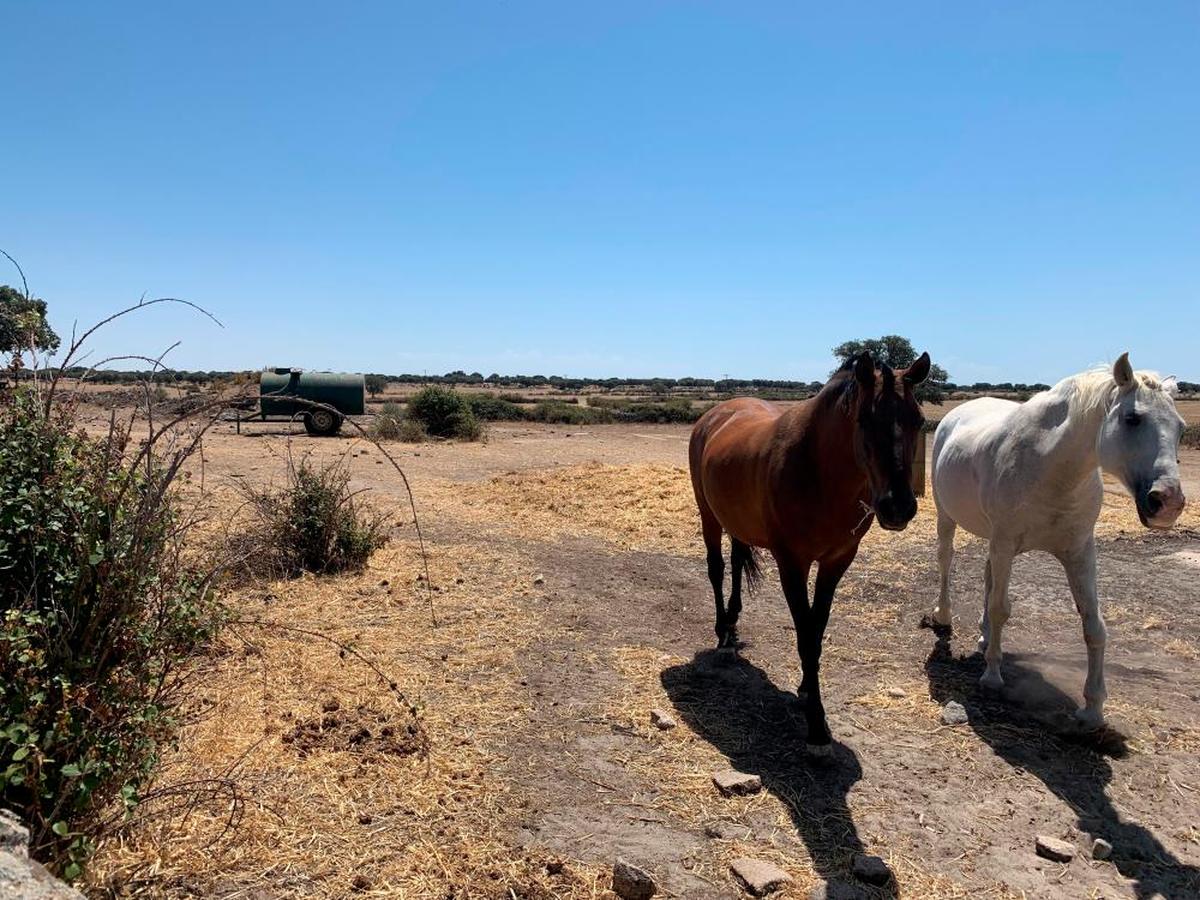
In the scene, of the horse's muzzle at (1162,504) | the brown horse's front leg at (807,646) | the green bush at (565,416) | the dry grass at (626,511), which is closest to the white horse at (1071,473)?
the horse's muzzle at (1162,504)

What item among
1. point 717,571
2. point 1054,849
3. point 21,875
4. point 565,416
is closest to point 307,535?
point 717,571

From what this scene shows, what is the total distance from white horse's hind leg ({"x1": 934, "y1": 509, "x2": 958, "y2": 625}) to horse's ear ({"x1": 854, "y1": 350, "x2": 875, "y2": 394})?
2940 mm

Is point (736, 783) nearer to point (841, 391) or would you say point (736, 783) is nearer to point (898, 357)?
point (841, 391)

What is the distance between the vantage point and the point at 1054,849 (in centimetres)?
300

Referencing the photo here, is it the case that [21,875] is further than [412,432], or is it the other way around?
[412,432]

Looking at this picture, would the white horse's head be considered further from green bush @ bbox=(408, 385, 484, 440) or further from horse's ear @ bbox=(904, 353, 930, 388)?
green bush @ bbox=(408, 385, 484, 440)

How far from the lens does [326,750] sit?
137 inches

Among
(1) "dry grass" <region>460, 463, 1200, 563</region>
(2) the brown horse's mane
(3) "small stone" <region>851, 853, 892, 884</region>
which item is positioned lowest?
(3) "small stone" <region>851, 853, 892, 884</region>

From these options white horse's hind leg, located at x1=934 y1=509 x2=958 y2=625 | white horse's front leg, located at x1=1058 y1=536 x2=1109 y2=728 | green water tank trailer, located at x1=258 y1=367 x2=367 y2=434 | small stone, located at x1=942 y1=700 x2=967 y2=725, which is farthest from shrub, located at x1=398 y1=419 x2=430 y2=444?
white horse's front leg, located at x1=1058 y1=536 x2=1109 y2=728

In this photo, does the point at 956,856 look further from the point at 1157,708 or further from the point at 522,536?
the point at 522,536

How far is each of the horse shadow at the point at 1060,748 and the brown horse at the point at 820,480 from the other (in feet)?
3.49

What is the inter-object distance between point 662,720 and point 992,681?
7.48 ft

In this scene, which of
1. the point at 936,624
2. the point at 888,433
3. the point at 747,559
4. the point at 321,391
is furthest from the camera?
the point at 321,391

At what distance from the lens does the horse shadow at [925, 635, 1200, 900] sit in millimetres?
2965
